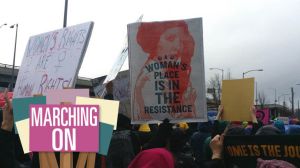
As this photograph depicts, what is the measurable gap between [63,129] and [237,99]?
3045 mm

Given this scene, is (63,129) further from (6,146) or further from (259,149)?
(259,149)

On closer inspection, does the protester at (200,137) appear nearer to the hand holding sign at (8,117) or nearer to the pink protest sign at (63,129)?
the hand holding sign at (8,117)

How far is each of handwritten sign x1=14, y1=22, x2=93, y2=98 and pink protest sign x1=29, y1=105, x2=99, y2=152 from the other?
1.82m

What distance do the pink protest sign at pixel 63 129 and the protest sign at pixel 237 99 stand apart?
281 cm

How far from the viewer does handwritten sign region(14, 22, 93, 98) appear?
4.91m

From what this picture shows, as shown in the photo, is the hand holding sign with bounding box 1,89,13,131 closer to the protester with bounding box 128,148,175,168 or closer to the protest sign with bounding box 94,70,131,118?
the protester with bounding box 128,148,175,168

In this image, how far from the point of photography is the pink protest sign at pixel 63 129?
2.84 meters

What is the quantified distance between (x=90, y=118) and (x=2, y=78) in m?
57.7

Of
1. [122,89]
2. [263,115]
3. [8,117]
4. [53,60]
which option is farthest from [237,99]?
[263,115]

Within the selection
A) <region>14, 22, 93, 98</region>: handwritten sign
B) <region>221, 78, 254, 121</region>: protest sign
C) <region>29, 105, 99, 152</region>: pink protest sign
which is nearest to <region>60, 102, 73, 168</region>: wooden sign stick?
<region>29, 105, 99, 152</region>: pink protest sign

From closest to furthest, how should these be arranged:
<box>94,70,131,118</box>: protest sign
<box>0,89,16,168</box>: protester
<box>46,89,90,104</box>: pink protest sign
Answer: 1. <box>46,89,90,104</box>: pink protest sign
2. <box>0,89,16,168</box>: protester
3. <box>94,70,131,118</box>: protest sign

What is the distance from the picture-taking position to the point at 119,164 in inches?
213

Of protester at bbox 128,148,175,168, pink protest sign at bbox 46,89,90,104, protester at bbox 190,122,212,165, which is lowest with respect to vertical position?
protester at bbox 190,122,212,165

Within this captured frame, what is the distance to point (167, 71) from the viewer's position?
18.4ft
